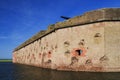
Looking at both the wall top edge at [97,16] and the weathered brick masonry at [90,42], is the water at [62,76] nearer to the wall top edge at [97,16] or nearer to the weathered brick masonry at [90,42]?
the weathered brick masonry at [90,42]

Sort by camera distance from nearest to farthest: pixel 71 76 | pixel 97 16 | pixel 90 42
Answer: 1. pixel 71 76
2. pixel 97 16
3. pixel 90 42

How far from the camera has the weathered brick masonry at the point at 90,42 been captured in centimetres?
1021

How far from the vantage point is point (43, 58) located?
15664 millimetres

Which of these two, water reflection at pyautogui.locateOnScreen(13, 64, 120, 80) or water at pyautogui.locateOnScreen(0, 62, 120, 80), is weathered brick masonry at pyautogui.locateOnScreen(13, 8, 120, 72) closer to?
water at pyautogui.locateOnScreen(0, 62, 120, 80)

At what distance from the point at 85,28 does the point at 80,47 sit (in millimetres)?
1206

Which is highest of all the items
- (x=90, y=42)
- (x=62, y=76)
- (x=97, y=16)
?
(x=97, y=16)

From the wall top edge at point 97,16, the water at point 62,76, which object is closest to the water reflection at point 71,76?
the water at point 62,76

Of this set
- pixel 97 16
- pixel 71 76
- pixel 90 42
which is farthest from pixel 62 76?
pixel 97 16

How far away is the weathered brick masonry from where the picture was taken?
10211 millimetres

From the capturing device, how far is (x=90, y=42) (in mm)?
10766

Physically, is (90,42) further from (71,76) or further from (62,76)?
(62,76)

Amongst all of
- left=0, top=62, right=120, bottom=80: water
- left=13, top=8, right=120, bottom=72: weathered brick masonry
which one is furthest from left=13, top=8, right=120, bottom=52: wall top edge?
left=0, top=62, right=120, bottom=80: water

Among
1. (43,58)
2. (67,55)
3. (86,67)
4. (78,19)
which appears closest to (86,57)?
(86,67)

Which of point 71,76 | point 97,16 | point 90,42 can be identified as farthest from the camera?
point 90,42
